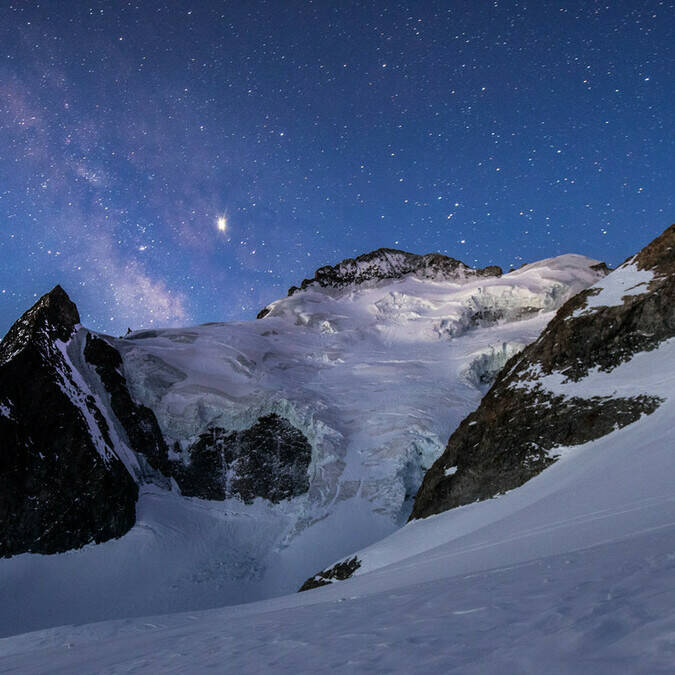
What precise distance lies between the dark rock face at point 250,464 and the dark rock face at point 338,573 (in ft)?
55.3

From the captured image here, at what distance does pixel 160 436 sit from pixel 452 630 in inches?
1486

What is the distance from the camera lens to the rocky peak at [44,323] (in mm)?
33219

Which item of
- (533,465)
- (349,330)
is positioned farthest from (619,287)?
(349,330)

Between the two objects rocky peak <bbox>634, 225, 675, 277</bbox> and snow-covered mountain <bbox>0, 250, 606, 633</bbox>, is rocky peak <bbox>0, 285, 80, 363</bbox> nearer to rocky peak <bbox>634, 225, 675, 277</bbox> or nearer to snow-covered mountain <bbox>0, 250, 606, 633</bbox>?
snow-covered mountain <bbox>0, 250, 606, 633</bbox>

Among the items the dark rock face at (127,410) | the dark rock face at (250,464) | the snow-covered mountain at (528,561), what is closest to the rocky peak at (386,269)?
the dark rock face at (127,410)

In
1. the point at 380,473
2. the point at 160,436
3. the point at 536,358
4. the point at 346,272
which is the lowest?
the point at 380,473

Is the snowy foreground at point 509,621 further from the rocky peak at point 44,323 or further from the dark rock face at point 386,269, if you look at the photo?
the dark rock face at point 386,269

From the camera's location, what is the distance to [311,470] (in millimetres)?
36656

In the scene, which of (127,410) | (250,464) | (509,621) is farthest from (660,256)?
(127,410)

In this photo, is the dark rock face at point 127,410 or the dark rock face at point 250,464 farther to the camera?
the dark rock face at point 127,410

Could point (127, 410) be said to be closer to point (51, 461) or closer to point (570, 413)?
point (51, 461)

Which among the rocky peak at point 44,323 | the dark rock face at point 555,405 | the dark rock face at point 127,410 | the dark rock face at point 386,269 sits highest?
the dark rock face at point 386,269

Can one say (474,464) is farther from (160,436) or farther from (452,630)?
(160,436)

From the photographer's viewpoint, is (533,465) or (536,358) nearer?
(533,465)
